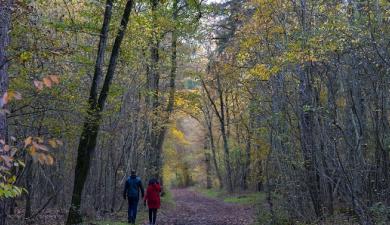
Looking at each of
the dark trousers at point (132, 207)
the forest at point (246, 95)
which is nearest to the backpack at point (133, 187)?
the dark trousers at point (132, 207)

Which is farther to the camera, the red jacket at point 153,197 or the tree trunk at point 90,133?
the red jacket at point 153,197

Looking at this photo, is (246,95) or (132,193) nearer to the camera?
(132,193)

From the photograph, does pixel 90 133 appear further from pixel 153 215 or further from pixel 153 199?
pixel 153 215

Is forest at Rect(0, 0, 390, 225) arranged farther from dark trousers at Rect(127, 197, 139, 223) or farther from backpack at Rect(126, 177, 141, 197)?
Answer: backpack at Rect(126, 177, 141, 197)

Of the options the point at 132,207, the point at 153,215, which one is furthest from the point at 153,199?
the point at 132,207

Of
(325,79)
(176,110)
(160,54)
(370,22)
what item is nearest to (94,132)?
(325,79)

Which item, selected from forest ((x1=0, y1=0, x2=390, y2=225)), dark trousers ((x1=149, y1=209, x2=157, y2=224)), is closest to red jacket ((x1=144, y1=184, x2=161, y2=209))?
dark trousers ((x1=149, y1=209, x2=157, y2=224))

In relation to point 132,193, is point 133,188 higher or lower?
higher

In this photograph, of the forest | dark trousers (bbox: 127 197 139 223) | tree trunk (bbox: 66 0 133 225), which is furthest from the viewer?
dark trousers (bbox: 127 197 139 223)

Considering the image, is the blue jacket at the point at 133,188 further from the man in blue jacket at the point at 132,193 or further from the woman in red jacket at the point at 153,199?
the woman in red jacket at the point at 153,199

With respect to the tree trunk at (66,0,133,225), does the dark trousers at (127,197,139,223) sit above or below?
below

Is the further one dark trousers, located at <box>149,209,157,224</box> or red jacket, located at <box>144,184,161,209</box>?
dark trousers, located at <box>149,209,157,224</box>

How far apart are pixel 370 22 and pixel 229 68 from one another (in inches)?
404

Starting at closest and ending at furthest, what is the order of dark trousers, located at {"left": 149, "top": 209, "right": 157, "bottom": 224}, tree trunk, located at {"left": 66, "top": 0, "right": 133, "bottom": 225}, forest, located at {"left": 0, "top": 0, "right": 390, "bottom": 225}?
forest, located at {"left": 0, "top": 0, "right": 390, "bottom": 225}, tree trunk, located at {"left": 66, "top": 0, "right": 133, "bottom": 225}, dark trousers, located at {"left": 149, "top": 209, "right": 157, "bottom": 224}
